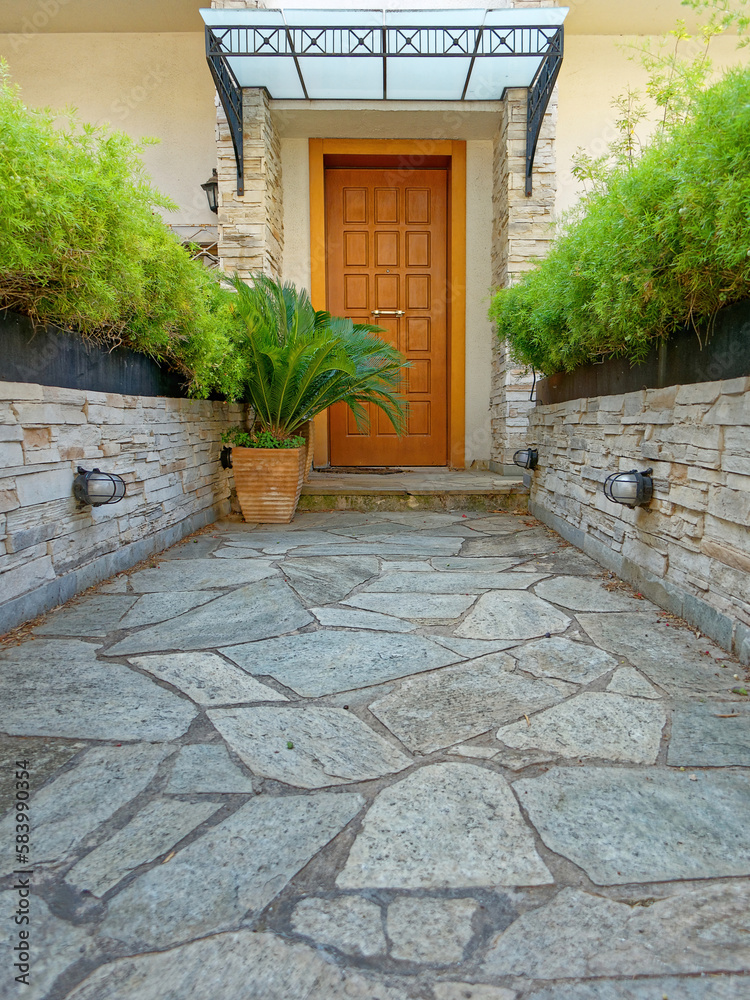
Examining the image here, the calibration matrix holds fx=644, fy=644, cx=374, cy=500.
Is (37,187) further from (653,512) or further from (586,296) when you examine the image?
(653,512)

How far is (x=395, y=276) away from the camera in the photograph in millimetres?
6168

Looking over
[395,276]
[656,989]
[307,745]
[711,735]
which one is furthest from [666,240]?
[395,276]

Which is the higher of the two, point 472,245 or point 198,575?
point 472,245

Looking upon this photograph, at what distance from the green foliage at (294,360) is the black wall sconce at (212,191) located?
6.32 feet

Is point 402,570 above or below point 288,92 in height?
below

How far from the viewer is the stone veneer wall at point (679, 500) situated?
6.17 feet

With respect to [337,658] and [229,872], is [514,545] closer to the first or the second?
[337,658]

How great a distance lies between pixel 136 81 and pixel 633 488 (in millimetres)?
6111

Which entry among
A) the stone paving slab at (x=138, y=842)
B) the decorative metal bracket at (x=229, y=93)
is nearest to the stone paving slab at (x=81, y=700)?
the stone paving slab at (x=138, y=842)

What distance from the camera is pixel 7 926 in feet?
3.02

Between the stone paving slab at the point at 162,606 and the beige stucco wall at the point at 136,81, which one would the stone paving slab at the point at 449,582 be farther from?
the beige stucco wall at the point at 136,81

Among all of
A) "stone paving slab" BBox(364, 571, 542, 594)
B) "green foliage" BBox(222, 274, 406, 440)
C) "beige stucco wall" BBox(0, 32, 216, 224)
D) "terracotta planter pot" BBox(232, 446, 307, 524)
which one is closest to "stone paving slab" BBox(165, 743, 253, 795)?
"stone paving slab" BBox(364, 571, 542, 594)

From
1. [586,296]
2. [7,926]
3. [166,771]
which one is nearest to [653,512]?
[586,296]

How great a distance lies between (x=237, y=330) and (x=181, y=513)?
44.3 inches
